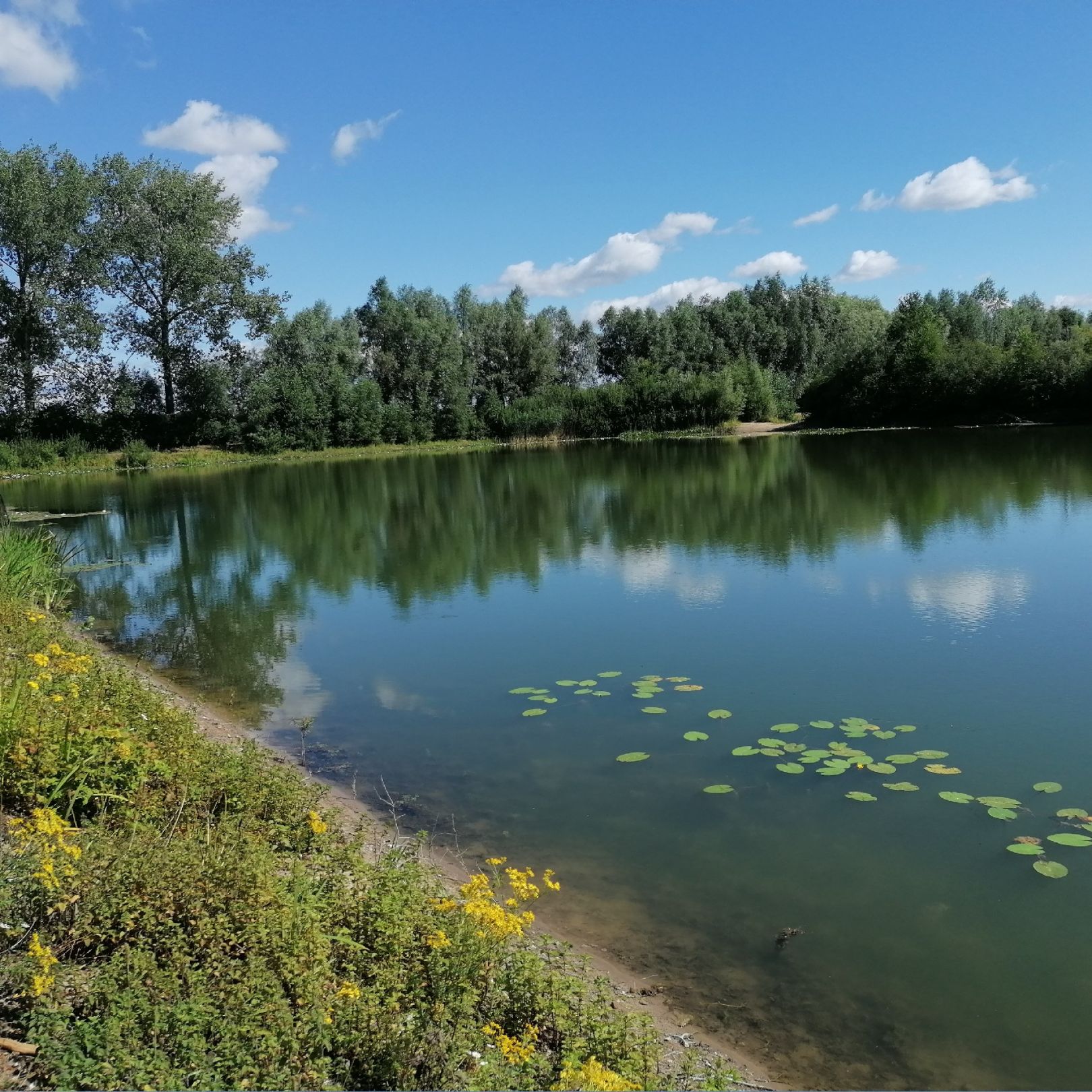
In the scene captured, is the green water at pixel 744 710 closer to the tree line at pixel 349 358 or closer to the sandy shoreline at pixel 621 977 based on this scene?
the sandy shoreline at pixel 621 977

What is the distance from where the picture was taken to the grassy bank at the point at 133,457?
50.9 metres

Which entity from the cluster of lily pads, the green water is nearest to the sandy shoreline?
the green water

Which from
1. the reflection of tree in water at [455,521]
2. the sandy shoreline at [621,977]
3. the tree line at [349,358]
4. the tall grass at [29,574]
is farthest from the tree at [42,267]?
the sandy shoreline at [621,977]

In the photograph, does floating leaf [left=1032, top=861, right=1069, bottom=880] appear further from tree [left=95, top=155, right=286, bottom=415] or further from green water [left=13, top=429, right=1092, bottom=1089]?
tree [left=95, top=155, right=286, bottom=415]

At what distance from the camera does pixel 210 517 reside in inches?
1128

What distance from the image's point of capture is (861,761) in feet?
25.7

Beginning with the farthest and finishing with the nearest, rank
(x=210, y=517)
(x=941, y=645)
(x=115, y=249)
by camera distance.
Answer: (x=115, y=249), (x=210, y=517), (x=941, y=645)

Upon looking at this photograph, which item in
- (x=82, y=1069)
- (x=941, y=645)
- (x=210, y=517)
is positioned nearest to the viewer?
(x=82, y=1069)

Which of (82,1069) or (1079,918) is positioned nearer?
(82,1069)

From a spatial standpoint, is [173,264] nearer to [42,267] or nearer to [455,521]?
[42,267]

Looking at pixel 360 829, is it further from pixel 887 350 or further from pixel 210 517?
pixel 887 350

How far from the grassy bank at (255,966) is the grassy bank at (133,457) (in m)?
50.8

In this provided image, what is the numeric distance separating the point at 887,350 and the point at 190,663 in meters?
62.5

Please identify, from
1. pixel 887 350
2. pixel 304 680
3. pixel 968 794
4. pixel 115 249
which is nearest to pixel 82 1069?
pixel 968 794
